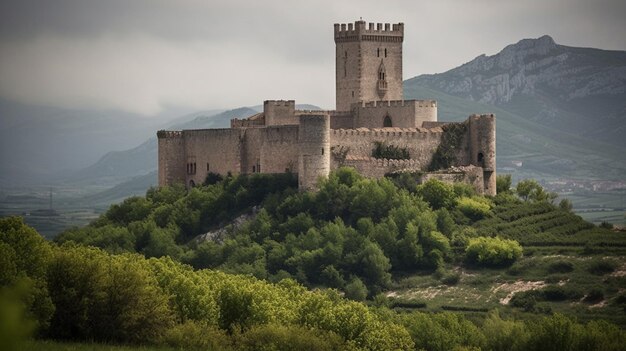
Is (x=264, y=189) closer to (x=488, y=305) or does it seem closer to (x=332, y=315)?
(x=488, y=305)

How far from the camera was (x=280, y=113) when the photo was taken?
8669 cm

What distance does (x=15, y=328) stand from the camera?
21.9m

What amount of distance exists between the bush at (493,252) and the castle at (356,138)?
6.04 metres

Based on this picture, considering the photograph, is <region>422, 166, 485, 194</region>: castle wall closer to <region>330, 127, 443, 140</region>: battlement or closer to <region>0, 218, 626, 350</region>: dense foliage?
<region>330, 127, 443, 140</region>: battlement

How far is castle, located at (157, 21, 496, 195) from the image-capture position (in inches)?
3214

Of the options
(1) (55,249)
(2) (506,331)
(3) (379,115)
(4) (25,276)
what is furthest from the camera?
(3) (379,115)

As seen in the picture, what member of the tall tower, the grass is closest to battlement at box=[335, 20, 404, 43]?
the tall tower

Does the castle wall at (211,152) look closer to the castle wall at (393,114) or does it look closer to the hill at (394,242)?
the hill at (394,242)

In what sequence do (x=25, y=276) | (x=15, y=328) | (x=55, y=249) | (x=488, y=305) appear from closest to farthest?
(x=15, y=328) < (x=25, y=276) < (x=55, y=249) < (x=488, y=305)

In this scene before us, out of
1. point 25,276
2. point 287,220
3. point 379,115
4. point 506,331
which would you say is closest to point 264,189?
point 287,220

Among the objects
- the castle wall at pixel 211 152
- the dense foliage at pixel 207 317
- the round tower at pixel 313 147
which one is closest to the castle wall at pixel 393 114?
the round tower at pixel 313 147

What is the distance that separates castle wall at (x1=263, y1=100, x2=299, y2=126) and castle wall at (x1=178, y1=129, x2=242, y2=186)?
242cm

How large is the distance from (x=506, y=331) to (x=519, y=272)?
1623 cm

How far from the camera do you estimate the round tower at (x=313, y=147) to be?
79625 mm
